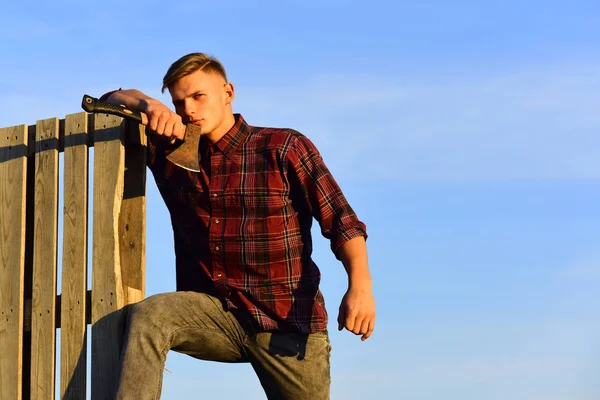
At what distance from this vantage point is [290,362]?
4.77 meters

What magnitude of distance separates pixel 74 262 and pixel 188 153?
38.6 inches

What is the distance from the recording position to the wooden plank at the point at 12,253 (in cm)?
525

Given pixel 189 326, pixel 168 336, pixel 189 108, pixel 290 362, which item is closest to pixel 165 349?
pixel 168 336

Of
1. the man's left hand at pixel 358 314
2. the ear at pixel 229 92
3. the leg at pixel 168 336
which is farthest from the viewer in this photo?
the ear at pixel 229 92

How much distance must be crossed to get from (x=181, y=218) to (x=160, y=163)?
36 centimetres

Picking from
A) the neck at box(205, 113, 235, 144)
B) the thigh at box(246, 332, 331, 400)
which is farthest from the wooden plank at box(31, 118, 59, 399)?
the thigh at box(246, 332, 331, 400)

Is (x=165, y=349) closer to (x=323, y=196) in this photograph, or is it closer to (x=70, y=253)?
(x=70, y=253)

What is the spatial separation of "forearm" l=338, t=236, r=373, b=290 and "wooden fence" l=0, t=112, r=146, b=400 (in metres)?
1.20

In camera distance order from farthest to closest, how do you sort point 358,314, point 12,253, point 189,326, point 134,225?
point 12,253 < point 134,225 < point 189,326 < point 358,314

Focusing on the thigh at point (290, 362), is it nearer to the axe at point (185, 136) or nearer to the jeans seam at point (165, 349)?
the jeans seam at point (165, 349)

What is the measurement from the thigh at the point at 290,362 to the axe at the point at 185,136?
3.39 feet

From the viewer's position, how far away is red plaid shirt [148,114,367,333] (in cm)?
476

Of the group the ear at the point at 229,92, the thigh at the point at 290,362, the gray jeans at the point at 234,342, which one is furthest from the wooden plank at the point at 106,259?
the thigh at the point at 290,362

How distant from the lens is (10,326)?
5285mm
